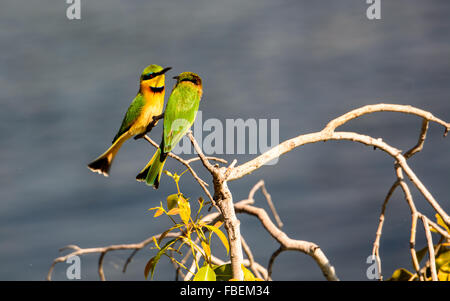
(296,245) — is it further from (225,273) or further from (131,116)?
(131,116)

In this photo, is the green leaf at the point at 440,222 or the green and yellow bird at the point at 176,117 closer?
the green and yellow bird at the point at 176,117

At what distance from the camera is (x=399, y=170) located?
2402 millimetres

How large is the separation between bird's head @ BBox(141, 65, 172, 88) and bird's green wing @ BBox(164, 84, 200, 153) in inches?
2.4

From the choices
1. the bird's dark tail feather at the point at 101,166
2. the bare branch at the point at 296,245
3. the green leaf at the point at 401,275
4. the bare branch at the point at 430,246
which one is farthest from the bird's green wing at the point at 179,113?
the green leaf at the point at 401,275

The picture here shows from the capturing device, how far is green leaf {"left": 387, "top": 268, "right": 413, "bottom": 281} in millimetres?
2360

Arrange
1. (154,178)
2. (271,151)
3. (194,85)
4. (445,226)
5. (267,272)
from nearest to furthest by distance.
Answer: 1. (154,178)
2. (194,85)
3. (271,151)
4. (445,226)
5. (267,272)

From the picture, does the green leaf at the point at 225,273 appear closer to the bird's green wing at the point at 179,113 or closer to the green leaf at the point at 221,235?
the green leaf at the point at 221,235

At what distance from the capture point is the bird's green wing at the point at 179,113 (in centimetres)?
152

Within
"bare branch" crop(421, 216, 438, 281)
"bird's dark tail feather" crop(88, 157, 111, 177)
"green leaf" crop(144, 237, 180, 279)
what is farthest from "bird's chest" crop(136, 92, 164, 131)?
"bare branch" crop(421, 216, 438, 281)

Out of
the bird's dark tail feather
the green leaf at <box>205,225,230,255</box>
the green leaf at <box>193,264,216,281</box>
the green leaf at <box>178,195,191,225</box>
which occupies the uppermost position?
the bird's dark tail feather

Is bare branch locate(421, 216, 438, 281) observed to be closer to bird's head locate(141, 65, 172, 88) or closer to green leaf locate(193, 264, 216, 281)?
green leaf locate(193, 264, 216, 281)
